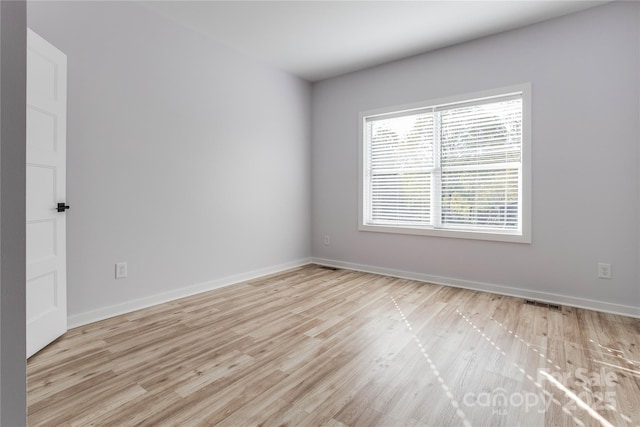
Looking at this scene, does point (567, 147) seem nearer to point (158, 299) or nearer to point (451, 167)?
point (451, 167)

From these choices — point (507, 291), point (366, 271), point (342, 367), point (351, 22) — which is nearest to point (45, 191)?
point (342, 367)

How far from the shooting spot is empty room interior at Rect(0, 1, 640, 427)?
158 centimetres

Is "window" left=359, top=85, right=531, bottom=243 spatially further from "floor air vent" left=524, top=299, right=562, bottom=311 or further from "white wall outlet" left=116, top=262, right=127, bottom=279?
"white wall outlet" left=116, top=262, right=127, bottom=279

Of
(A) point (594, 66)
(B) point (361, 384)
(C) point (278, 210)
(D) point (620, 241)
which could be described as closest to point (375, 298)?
(B) point (361, 384)

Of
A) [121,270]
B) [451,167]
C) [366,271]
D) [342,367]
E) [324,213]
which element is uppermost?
[451,167]

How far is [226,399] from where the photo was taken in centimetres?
156

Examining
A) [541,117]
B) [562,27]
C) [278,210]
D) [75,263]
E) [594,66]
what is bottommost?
[75,263]

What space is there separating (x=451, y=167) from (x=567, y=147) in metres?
1.05

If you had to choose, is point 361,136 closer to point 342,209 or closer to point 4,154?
point 342,209

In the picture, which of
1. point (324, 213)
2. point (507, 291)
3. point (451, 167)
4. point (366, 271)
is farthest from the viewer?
point (324, 213)

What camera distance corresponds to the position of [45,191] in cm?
211

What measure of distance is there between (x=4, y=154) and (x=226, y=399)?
141cm

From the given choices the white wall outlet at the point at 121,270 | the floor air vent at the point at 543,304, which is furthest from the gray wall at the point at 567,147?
the white wall outlet at the point at 121,270

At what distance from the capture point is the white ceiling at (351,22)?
9.36 ft
